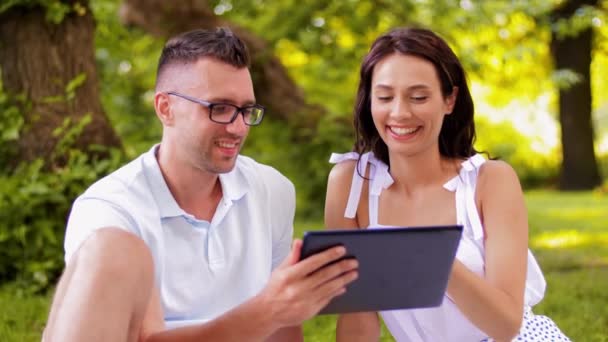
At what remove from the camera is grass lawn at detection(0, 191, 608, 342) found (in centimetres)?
401

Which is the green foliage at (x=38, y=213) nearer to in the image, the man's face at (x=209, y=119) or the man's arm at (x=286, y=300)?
the man's face at (x=209, y=119)

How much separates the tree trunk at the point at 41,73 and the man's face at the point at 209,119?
2.53 meters

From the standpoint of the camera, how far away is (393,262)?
207cm

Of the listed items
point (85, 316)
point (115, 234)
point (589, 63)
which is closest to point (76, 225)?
point (115, 234)

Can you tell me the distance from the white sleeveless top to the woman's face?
0.58 feet

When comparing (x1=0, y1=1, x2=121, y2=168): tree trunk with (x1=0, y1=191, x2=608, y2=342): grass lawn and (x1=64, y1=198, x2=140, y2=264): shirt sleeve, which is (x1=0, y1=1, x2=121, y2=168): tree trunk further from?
(x1=64, y1=198, x2=140, y2=264): shirt sleeve

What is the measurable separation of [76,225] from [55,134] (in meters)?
2.72

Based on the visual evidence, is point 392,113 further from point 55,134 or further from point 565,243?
point 565,243

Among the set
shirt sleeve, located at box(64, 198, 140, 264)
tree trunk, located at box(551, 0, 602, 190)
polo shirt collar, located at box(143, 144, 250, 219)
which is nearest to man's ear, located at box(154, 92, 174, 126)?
polo shirt collar, located at box(143, 144, 250, 219)

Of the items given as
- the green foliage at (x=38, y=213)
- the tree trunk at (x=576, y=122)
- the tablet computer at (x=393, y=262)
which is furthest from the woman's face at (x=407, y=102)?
the tree trunk at (x=576, y=122)

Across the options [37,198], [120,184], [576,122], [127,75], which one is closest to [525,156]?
[576,122]

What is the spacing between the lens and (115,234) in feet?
6.91

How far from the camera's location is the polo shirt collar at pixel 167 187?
246 cm

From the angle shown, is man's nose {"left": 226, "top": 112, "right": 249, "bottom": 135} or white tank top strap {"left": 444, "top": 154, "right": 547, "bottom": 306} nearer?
man's nose {"left": 226, "top": 112, "right": 249, "bottom": 135}
